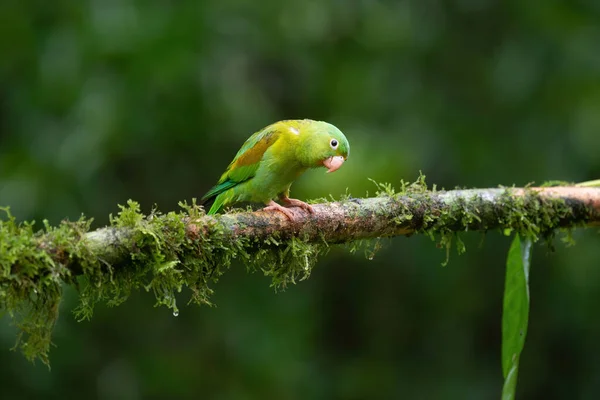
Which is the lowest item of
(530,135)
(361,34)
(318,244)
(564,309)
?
(564,309)

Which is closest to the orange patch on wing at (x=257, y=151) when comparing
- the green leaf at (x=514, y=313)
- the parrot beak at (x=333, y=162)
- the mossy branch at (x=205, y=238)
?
the parrot beak at (x=333, y=162)

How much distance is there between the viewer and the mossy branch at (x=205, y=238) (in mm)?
2215

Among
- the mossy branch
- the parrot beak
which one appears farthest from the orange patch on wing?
the mossy branch

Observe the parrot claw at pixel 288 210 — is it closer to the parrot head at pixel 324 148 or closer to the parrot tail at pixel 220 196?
the parrot head at pixel 324 148

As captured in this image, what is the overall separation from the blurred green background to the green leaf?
1984mm

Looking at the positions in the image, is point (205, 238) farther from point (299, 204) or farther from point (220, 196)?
point (220, 196)

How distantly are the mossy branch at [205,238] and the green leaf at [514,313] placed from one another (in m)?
0.11

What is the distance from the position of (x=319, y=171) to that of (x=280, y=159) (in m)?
1.98

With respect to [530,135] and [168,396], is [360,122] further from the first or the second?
[168,396]

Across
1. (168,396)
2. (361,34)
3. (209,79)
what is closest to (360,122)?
(361,34)

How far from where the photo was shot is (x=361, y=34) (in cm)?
709

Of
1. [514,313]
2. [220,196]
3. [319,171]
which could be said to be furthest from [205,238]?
[319,171]

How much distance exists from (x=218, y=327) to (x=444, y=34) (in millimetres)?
3370

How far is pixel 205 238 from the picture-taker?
8.52 feet
